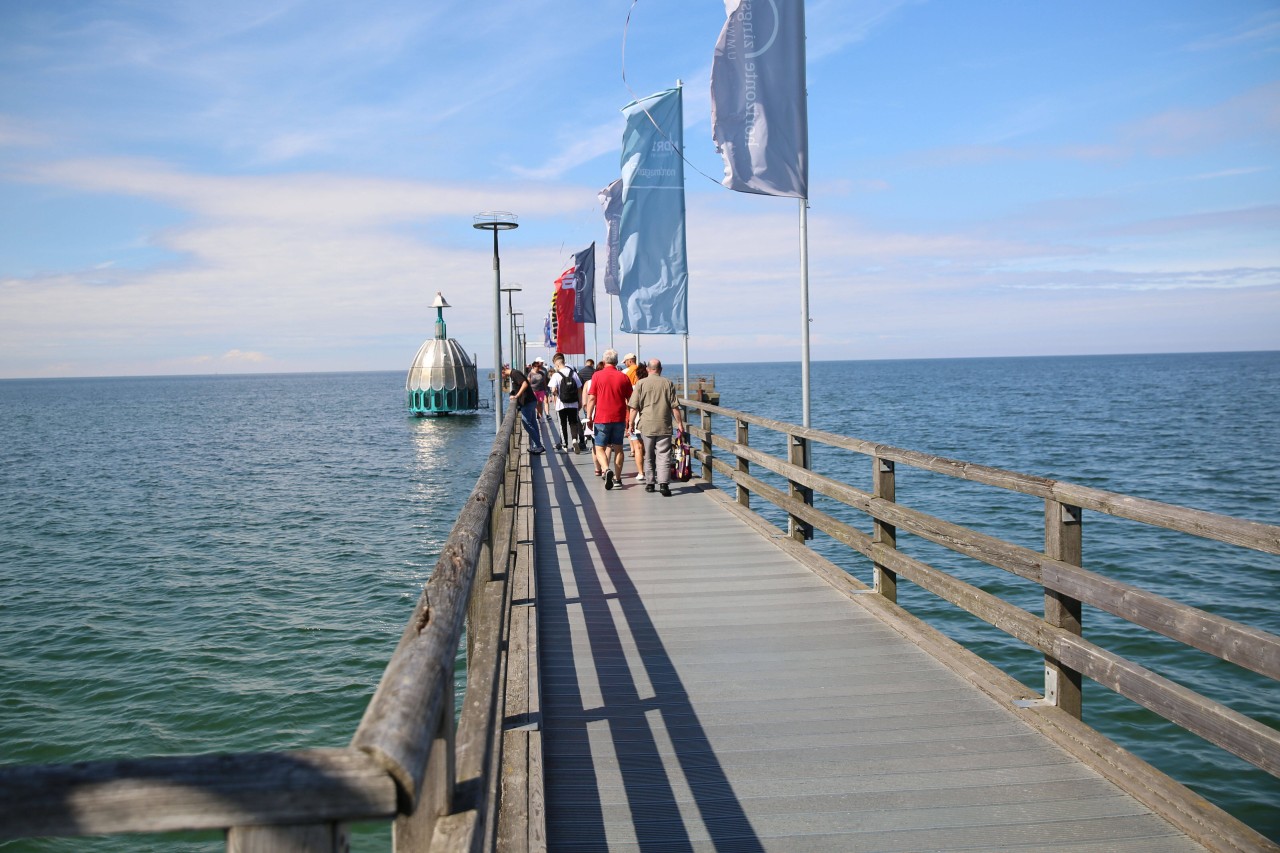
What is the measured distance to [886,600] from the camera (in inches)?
259

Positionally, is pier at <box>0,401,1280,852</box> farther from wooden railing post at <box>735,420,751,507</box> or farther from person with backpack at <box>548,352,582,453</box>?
person with backpack at <box>548,352,582,453</box>

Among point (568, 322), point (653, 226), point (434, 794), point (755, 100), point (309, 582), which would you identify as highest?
point (755, 100)

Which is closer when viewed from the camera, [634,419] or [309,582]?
[634,419]

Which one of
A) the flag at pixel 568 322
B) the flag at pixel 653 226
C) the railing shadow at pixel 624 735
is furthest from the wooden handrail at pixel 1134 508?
the flag at pixel 568 322

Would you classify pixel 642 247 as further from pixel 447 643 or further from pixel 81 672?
pixel 447 643

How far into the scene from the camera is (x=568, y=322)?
2384 cm

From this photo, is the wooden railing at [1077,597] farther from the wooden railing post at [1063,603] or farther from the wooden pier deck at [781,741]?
the wooden pier deck at [781,741]

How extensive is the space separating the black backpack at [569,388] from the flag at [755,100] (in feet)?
26.4

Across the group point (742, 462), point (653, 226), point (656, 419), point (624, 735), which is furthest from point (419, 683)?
point (653, 226)

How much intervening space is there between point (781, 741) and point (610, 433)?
8809mm

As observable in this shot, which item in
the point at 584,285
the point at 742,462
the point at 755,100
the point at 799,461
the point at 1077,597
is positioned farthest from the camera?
the point at 584,285

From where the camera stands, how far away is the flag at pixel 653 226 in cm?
1352

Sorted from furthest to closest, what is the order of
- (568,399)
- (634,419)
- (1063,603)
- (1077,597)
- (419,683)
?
(568,399)
(634,419)
(1063,603)
(1077,597)
(419,683)

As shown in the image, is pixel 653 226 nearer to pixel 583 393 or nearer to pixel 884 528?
pixel 583 393
